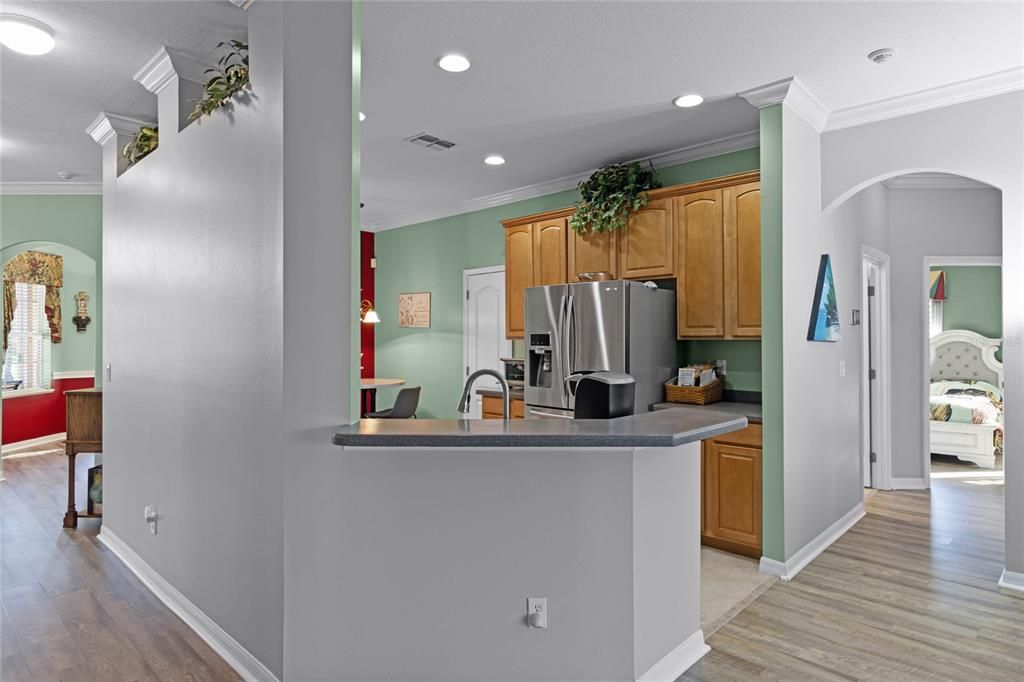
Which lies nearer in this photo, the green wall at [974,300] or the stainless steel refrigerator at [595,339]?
the stainless steel refrigerator at [595,339]

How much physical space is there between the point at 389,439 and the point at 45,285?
7856 mm

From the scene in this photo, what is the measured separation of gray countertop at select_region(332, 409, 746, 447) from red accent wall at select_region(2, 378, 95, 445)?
693cm

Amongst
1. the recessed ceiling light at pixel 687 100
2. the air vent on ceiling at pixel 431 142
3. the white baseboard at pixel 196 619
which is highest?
the air vent on ceiling at pixel 431 142

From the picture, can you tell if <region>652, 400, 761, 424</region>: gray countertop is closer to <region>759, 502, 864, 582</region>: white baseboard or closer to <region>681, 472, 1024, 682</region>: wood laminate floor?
<region>759, 502, 864, 582</region>: white baseboard

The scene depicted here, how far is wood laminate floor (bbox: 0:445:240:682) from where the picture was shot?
233 centimetres

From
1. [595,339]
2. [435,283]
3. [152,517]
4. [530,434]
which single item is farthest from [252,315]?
[435,283]

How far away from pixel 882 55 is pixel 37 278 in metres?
8.86

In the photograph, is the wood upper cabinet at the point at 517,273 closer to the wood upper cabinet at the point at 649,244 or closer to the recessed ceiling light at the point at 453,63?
the wood upper cabinet at the point at 649,244

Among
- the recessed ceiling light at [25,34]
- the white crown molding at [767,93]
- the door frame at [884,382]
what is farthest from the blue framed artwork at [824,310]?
the recessed ceiling light at [25,34]

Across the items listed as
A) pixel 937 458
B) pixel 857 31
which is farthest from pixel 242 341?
pixel 937 458

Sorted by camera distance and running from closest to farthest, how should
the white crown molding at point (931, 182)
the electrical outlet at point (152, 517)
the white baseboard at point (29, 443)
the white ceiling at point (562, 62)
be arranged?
the white ceiling at point (562, 62) → the electrical outlet at point (152, 517) → the white crown molding at point (931, 182) → the white baseboard at point (29, 443)

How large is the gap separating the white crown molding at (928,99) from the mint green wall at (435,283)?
2.20 m

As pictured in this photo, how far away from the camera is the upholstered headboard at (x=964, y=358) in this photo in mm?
7387

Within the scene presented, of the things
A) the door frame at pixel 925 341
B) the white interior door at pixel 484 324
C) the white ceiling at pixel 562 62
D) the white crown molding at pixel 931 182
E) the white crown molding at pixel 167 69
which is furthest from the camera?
the white interior door at pixel 484 324
